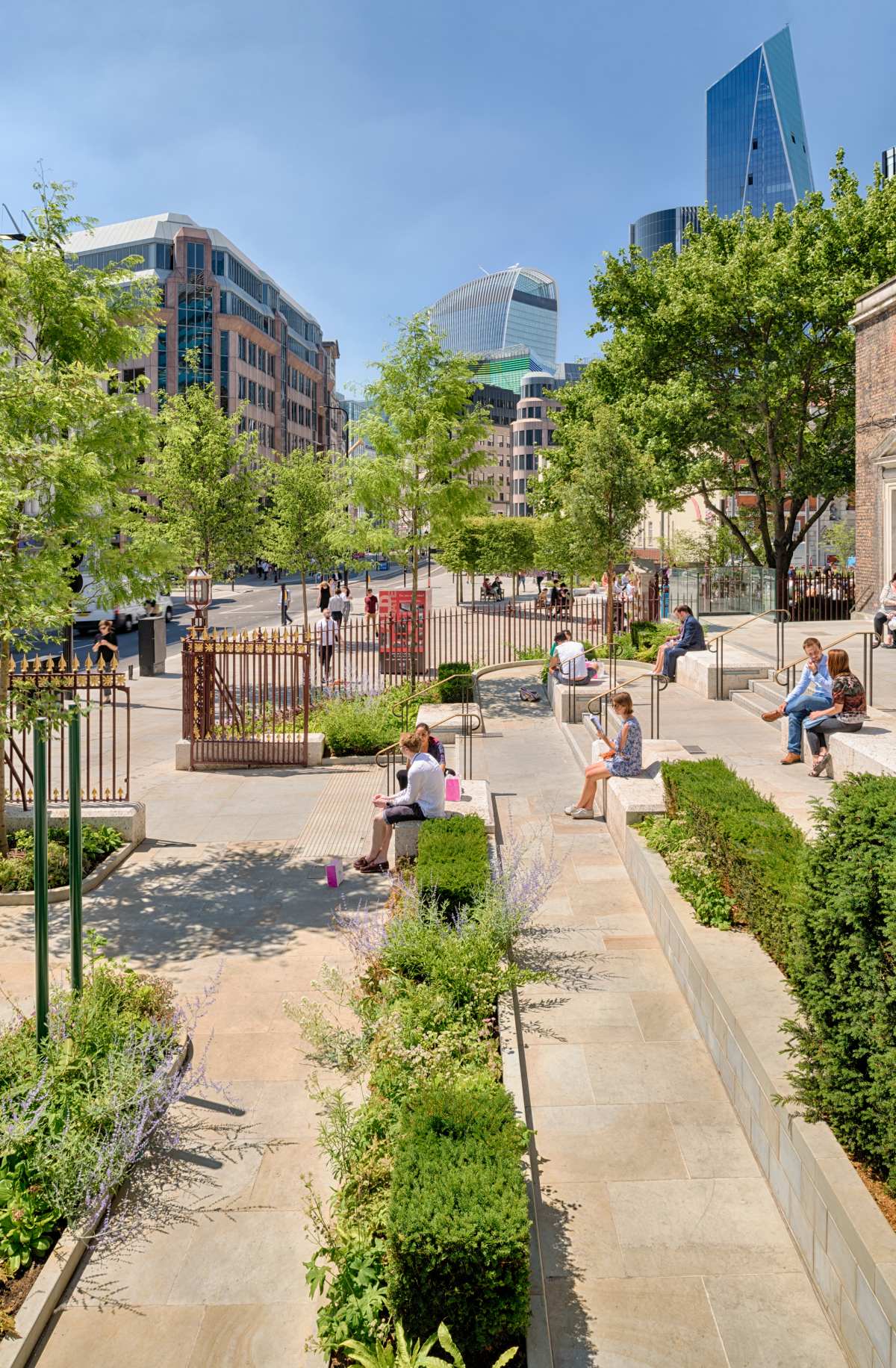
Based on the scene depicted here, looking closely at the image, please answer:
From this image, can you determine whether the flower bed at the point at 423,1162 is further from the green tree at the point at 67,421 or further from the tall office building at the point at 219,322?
the tall office building at the point at 219,322

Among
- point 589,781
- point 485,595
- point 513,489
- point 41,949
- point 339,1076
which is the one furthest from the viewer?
point 513,489

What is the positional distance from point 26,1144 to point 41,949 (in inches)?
43.5

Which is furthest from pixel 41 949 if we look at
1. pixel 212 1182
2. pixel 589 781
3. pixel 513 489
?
pixel 513 489

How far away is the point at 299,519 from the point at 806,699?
3111 centimetres

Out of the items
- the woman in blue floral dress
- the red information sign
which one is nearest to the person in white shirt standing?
the red information sign

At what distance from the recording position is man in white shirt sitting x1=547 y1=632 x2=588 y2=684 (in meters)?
18.0

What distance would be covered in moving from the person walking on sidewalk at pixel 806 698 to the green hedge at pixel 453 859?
5651 millimetres

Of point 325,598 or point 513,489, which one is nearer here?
point 325,598

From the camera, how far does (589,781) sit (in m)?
12.2

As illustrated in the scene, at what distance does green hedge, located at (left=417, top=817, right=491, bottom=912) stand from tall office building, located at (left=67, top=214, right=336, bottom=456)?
2991 inches

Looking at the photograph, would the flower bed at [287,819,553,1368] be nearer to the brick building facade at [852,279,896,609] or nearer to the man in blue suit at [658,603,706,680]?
the man in blue suit at [658,603,706,680]

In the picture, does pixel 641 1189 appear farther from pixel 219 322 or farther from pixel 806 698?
pixel 219 322

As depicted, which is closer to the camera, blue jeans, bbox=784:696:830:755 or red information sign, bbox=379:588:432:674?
blue jeans, bbox=784:696:830:755

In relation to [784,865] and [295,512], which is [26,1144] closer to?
[784,865]
